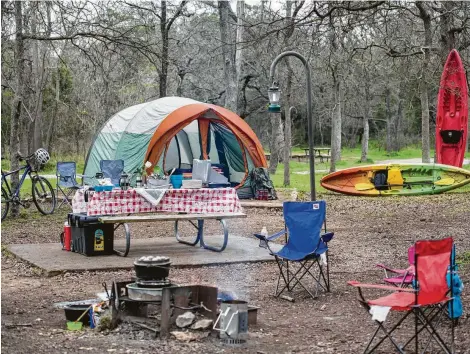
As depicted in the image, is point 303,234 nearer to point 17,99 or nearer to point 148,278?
point 148,278

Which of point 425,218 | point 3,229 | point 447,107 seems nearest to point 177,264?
point 3,229

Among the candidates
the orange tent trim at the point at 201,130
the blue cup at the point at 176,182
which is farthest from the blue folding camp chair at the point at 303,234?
the orange tent trim at the point at 201,130

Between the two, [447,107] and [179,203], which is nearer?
[179,203]

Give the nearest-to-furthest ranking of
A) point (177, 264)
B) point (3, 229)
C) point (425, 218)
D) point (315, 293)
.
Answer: point (315, 293), point (177, 264), point (3, 229), point (425, 218)

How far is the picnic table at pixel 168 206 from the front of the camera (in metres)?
8.81

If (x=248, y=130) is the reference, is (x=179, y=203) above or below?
below

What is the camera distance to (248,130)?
1574 cm

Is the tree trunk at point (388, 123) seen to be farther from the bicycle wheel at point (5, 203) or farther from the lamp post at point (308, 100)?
the lamp post at point (308, 100)

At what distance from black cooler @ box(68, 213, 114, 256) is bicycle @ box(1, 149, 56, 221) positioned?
3.18 metres

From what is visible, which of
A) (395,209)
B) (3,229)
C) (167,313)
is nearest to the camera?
(167,313)

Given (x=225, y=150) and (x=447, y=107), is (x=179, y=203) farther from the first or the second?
(x=447, y=107)

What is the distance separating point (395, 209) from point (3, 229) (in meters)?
6.75

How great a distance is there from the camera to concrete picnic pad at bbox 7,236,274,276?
812 cm

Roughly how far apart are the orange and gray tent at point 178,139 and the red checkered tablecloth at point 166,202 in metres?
5.09
